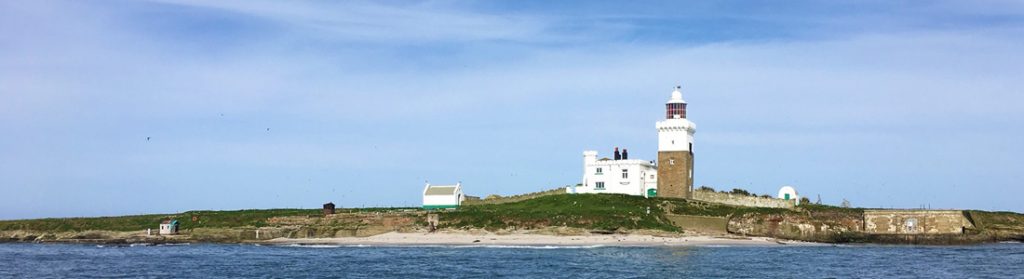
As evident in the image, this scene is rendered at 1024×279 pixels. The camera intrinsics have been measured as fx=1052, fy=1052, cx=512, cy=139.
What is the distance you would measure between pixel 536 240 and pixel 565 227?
308 cm

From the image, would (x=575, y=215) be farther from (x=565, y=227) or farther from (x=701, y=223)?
(x=701, y=223)

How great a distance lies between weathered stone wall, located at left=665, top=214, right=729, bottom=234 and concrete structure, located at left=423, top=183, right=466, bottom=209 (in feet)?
59.1

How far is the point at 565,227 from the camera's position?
232 feet

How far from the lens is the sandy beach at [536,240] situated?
66812 mm

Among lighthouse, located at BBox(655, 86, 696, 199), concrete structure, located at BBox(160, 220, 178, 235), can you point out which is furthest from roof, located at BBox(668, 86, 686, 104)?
concrete structure, located at BBox(160, 220, 178, 235)

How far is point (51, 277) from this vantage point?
48.0 m

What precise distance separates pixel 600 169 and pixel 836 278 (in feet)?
127

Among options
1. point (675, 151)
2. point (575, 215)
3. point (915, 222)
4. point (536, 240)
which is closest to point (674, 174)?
point (675, 151)

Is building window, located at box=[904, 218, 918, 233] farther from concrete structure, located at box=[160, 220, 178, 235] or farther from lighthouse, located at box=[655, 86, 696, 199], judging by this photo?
concrete structure, located at box=[160, 220, 178, 235]

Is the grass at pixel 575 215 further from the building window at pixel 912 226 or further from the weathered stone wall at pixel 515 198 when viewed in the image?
the building window at pixel 912 226

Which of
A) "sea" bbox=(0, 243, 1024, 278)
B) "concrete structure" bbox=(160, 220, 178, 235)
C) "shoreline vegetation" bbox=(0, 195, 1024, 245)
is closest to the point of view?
"sea" bbox=(0, 243, 1024, 278)

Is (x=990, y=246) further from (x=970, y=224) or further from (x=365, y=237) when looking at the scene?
(x=365, y=237)

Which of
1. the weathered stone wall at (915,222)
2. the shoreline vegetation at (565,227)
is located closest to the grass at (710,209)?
the shoreline vegetation at (565,227)

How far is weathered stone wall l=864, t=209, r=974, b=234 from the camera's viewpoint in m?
72.3
